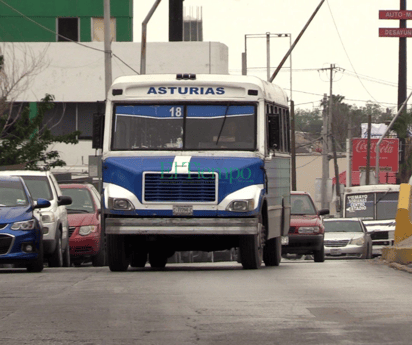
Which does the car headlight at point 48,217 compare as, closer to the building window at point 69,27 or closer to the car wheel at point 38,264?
the car wheel at point 38,264

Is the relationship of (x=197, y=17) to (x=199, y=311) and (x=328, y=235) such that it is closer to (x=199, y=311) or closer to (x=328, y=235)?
(x=328, y=235)

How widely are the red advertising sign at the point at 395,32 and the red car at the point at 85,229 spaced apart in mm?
41572

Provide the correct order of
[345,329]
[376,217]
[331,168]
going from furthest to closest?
[331,168], [376,217], [345,329]

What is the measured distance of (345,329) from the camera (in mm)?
9633

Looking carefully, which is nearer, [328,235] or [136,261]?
[136,261]

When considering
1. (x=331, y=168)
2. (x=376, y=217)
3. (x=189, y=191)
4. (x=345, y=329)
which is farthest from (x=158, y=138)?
(x=331, y=168)

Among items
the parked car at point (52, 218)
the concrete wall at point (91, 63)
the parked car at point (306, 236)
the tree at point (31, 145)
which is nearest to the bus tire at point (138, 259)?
the parked car at point (52, 218)

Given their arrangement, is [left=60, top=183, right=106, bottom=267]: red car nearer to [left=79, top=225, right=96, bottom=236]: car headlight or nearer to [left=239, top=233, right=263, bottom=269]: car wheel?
[left=79, top=225, right=96, bottom=236]: car headlight

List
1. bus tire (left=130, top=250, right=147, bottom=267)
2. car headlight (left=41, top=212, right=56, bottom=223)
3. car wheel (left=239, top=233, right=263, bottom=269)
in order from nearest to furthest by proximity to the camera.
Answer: car wheel (left=239, top=233, right=263, bottom=269) < bus tire (left=130, top=250, right=147, bottom=267) < car headlight (left=41, top=212, right=56, bottom=223)

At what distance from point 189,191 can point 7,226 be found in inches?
121

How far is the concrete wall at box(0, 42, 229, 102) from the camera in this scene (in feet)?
164

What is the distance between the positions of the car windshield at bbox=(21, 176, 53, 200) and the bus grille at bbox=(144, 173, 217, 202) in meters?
5.06

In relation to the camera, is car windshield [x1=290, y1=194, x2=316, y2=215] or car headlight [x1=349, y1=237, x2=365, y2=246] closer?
car windshield [x1=290, y1=194, x2=316, y2=215]

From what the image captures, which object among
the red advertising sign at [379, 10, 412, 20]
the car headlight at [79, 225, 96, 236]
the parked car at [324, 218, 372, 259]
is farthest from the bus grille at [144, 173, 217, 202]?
the red advertising sign at [379, 10, 412, 20]
